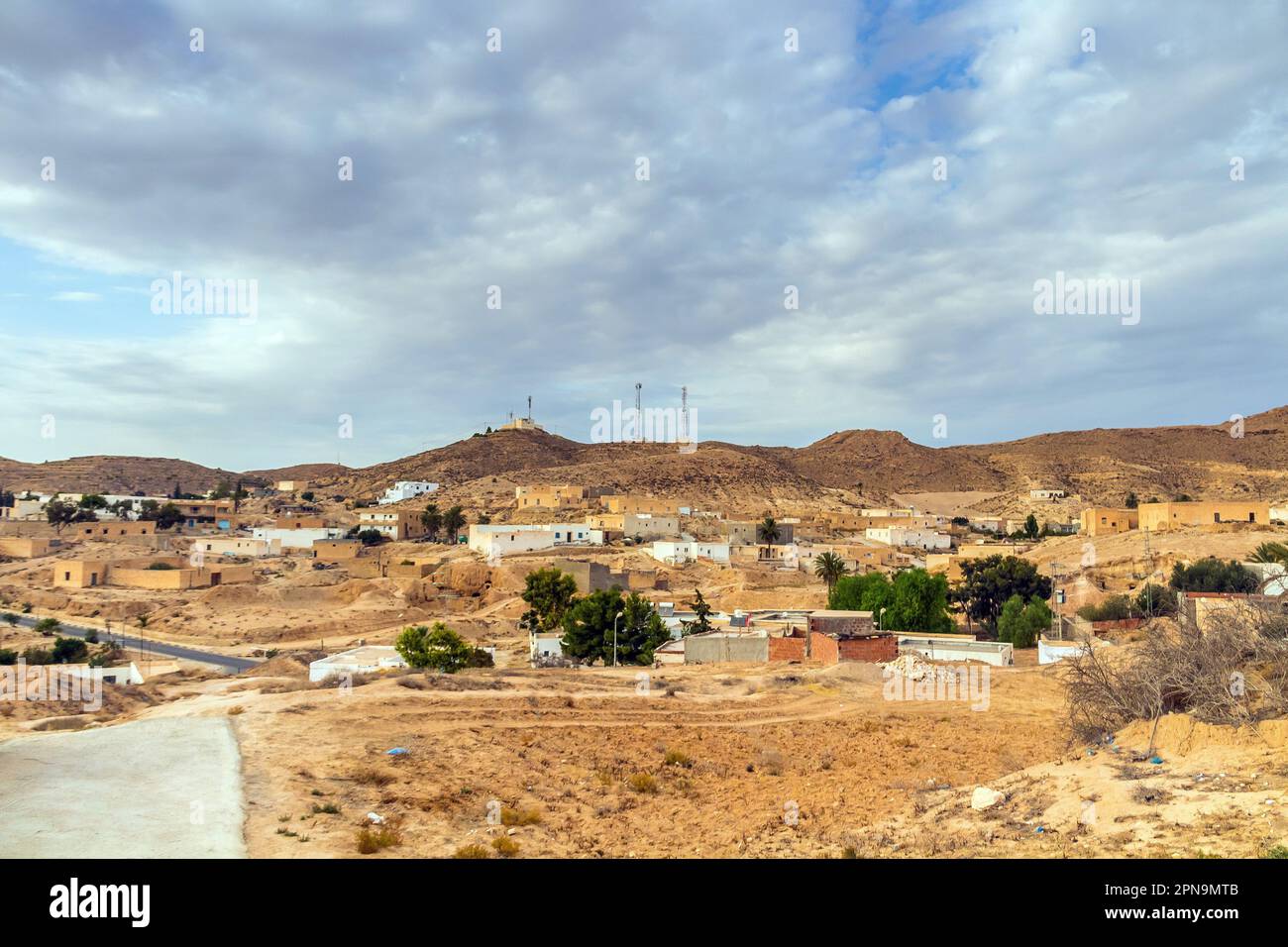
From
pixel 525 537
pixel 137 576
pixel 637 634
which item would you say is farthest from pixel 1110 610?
pixel 137 576

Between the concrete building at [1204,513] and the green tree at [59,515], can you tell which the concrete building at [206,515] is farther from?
the concrete building at [1204,513]

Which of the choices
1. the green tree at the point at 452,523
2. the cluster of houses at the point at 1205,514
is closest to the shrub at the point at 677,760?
the cluster of houses at the point at 1205,514

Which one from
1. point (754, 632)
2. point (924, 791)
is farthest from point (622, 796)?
point (754, 632)

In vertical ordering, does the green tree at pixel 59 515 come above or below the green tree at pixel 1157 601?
above

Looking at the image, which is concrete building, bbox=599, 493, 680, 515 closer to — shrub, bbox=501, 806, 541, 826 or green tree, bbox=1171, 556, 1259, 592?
green tree, bbox=1171, 556, 1259, 592

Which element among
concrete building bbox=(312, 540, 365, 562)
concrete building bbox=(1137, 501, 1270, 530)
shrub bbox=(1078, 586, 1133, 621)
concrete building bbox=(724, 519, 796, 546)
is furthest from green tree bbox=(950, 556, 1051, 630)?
concrete building bbox=(312, 540, 365, 562)
